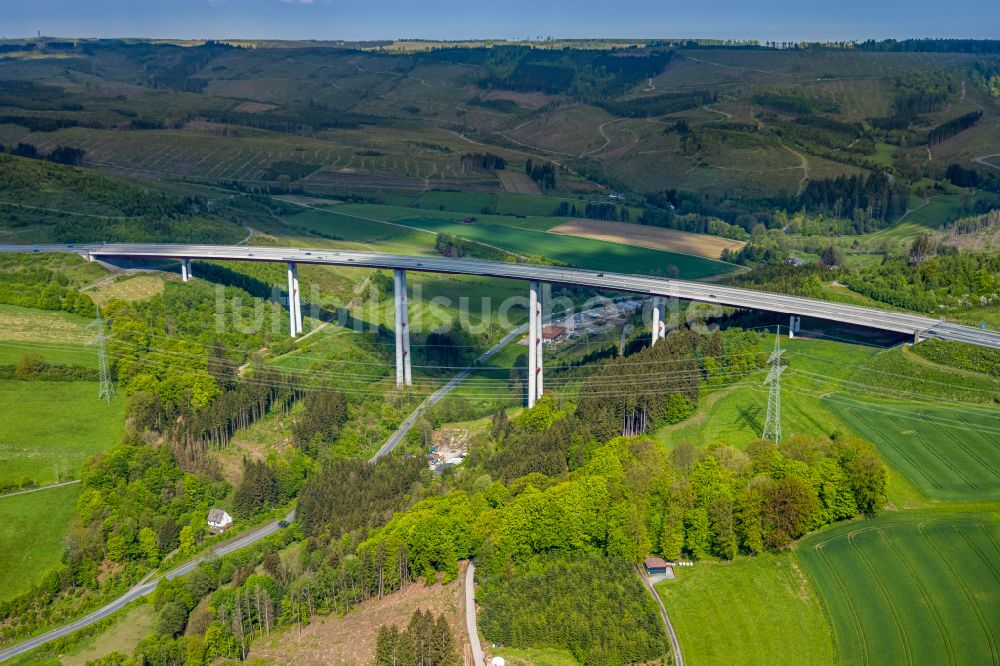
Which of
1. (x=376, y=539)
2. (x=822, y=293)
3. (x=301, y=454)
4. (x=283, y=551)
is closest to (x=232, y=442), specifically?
(x=301, y=454)

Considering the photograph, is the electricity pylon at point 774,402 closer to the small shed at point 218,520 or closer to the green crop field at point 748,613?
the green crop field at point 748,613

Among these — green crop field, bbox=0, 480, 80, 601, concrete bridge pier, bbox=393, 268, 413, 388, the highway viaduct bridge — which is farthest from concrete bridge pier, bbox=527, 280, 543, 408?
green crop field, bbox=0, 480, 80, 601

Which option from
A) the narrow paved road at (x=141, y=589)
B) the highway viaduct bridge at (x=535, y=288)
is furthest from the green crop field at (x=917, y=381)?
the narrow paved road at (x=141, y=589)

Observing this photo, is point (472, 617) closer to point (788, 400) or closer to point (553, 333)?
point (788, 400)

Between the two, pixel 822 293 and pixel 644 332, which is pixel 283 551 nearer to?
pixel 644 332

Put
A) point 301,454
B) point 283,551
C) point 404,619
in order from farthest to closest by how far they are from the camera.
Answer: point 301,454 < point 283,551 < point 404,619

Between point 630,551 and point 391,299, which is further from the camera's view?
point 391,299
